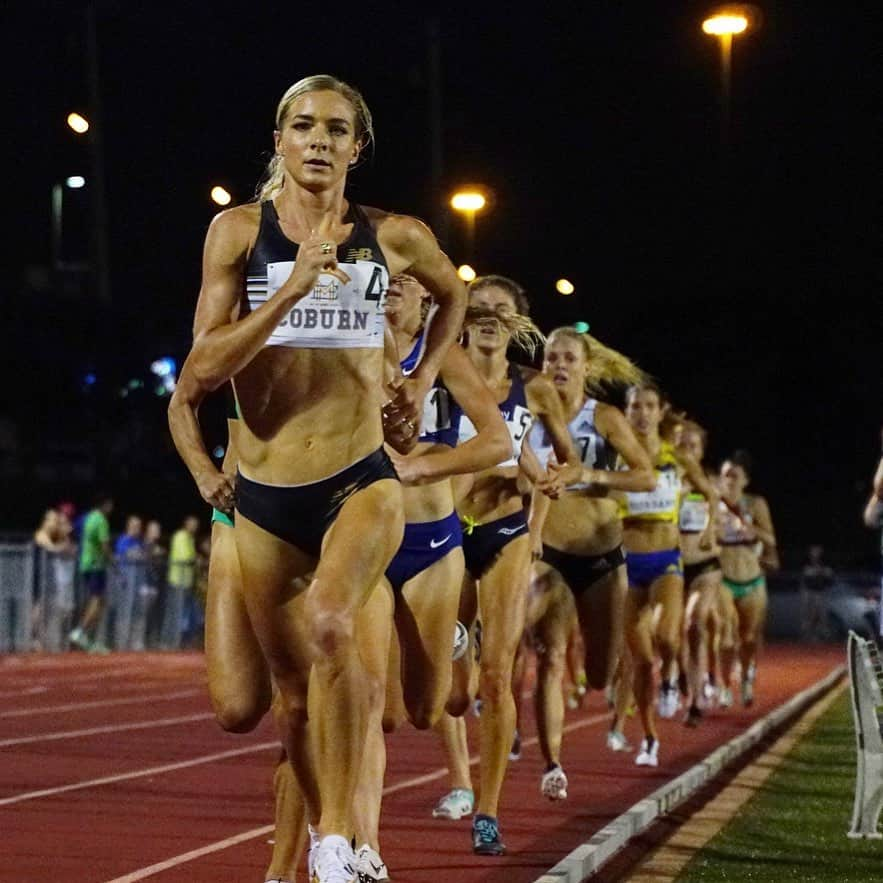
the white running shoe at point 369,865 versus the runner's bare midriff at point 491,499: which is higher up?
the runner's bare midriff at point 491,499

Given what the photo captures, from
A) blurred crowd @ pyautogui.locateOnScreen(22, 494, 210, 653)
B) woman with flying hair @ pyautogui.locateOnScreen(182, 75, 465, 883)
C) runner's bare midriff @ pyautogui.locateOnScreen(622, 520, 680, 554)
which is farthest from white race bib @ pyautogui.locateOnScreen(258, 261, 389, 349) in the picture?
blurred crowd @ pyautogui.locateOnScreen(22, 494, 210, 653)

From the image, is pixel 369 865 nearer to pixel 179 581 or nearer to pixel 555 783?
pixel 555 783

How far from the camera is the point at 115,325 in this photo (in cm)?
5138

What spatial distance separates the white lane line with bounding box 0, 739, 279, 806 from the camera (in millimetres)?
10758

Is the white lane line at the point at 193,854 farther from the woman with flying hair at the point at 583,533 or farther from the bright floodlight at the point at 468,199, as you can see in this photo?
the bright floodlight at the point at 468,199

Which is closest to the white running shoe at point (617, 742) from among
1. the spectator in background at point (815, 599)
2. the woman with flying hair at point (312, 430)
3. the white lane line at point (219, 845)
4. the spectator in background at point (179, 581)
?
the white lane line at point (219, 845)

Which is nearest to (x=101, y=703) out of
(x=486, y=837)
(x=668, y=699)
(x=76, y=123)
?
(x=668, y=699)

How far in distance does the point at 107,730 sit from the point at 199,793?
478 centimetres

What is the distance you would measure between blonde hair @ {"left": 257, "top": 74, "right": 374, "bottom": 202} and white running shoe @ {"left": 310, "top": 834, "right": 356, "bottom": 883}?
1.94 meters

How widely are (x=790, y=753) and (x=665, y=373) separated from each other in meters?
46.5

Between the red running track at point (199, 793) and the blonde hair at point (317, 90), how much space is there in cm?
258

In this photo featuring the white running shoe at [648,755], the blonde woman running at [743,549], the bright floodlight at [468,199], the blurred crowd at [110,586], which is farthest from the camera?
the blurred crowd at [110,586]

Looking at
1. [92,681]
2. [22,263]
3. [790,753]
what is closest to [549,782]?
[790,753]

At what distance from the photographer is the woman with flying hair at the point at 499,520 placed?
375 inches
